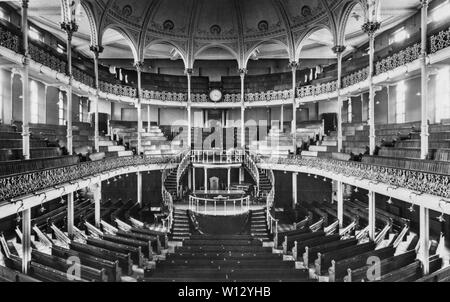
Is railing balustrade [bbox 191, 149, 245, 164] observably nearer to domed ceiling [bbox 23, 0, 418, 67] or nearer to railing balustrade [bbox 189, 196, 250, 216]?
railing balustrade [bbox 189, 196, 250, 216]

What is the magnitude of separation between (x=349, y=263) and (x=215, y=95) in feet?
61.2

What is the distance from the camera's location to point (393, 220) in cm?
1639

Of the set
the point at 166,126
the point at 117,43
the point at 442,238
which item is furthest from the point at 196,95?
the point at 442,238

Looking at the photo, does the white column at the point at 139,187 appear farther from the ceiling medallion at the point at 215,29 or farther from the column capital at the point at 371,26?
the column capital at the point at 371,26

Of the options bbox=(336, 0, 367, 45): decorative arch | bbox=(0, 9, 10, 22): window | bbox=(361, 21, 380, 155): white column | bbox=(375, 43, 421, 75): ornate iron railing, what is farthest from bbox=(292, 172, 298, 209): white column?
bbox=(0, 9, 10, 22): window

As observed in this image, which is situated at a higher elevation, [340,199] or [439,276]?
[340,199]

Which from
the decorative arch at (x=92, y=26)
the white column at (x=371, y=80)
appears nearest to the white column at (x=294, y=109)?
the white column at (x=371, y=80)

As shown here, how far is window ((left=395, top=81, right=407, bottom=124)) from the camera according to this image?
2047 cm

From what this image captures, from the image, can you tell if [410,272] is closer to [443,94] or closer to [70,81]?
[443,94]

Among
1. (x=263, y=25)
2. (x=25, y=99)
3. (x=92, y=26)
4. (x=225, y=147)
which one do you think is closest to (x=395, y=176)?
(x=25, y=99)

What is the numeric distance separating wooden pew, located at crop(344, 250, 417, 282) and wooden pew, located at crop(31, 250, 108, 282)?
7.52m

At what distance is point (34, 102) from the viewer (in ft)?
70.0

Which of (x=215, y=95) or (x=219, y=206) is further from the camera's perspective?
(x=215, y=95)
